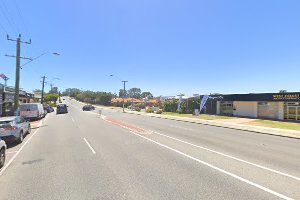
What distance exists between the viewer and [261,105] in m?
38.2

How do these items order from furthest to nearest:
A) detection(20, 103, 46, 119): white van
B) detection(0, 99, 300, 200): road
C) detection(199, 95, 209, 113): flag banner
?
detection(199, 95, 209, 113): flag banner
detection(20, 103, 46, 119): white van
detection(0, 99, 300, 200): road

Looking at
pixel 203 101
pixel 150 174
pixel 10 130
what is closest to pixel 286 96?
pixel 203 101

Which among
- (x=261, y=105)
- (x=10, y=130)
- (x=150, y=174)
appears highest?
(x=261, y=105)

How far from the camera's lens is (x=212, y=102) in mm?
47219

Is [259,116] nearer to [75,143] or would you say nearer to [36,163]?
[75,143]

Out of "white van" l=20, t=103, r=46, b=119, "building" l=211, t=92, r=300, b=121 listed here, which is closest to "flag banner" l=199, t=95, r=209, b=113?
"building" l=211, t=92, r=300, b=121

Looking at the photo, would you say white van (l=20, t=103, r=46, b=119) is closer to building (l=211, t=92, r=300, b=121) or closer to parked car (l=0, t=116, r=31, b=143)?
parked car (l=0, t=116, r=31, b=143)

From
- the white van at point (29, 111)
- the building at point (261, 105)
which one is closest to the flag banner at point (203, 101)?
the building at point (261, 105)

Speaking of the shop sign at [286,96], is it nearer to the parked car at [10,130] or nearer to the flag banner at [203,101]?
the flag banner at [203,101]

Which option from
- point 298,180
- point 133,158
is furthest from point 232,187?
point 133,158

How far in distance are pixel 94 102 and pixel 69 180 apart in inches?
4947

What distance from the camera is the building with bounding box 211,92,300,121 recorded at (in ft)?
110

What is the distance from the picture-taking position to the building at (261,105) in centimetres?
3347

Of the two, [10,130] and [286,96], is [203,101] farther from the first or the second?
[10,130]
